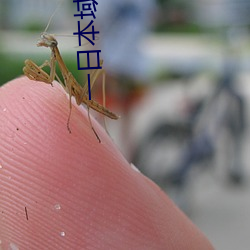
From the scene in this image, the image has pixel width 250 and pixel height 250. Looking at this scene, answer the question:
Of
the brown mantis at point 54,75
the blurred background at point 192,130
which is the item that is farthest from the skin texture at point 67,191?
the blurred background at point 192,130

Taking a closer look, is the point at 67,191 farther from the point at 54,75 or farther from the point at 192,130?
the point at 192,130

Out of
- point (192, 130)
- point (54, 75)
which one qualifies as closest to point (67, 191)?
point (54, 75)

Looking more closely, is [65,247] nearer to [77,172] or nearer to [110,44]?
[77,172]

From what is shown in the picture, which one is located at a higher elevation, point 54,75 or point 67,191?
point 54,75

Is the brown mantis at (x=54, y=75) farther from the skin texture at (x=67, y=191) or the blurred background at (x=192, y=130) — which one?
the blurred background at (x=192, y=130)

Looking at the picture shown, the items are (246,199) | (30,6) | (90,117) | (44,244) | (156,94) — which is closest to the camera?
(44,244)

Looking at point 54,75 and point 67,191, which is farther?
point 54,75

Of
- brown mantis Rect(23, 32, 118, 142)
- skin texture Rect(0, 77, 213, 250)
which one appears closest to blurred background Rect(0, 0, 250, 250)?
brown mantis Rect(23, 32, 118, 142)

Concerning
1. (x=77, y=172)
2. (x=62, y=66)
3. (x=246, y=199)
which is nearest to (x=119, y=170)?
(x=77, y=172)
